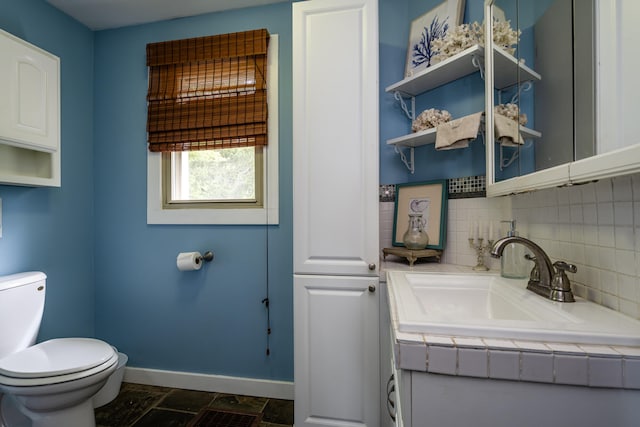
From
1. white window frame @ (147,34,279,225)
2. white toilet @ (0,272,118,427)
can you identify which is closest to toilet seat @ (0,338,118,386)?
white toilet @ (0,272,118,427)

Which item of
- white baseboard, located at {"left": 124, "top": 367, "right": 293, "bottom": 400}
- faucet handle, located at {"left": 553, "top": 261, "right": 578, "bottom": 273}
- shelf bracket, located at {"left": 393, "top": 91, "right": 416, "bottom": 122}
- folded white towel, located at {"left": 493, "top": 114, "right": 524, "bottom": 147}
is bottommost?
white baseboard, located at {"left": 124, "top": 367, "right": 293, "bottom": 400}

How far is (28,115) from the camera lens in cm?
153

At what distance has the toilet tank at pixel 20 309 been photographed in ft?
4.74

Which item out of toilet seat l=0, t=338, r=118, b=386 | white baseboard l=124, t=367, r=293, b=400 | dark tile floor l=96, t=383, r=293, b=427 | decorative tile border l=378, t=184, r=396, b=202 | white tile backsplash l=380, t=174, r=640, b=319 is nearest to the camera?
white tile backsplash l=380, t=174, r=640, b=319

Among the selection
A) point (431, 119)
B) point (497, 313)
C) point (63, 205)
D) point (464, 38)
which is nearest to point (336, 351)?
point (497, 313)

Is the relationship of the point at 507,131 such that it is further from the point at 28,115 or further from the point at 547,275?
the point at 28,115

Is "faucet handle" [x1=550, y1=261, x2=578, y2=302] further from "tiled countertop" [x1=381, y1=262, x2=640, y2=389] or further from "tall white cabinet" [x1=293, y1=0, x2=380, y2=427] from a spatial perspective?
"tall white cabinet" [x1=293, y1=0, x2=380, y2=427]

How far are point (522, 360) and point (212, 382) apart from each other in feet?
6.40

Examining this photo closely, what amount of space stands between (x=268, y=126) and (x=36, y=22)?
1480 mm

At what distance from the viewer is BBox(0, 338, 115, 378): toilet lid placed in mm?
1244

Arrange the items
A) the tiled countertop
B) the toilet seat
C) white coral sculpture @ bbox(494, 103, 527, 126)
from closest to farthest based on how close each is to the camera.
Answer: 1. the tiled countertop
2. white coral sculpture @ bbox(494, 103, 527, 126)
3. the toilet seat

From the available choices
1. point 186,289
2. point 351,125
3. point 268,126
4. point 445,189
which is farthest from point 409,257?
point 186,289

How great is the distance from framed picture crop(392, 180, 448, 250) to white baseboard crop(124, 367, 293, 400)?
46.1 inches

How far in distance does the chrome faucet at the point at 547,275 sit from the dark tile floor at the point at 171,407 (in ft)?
4.74
